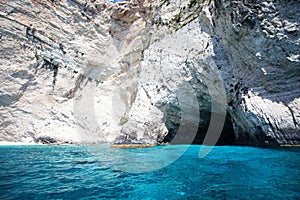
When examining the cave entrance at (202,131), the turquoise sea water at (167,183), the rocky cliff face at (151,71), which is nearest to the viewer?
the turquoise sea water at (167,183)

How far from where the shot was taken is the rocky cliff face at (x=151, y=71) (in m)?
9.55

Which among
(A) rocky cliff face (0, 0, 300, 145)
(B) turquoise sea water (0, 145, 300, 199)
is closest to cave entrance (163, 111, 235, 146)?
(A) rocky cliff face (0, 0, 300, 145)

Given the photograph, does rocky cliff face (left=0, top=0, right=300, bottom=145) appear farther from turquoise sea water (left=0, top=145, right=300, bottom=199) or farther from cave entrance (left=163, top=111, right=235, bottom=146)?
turquoise sea water (left=0, top=145, right=300, bottom=199)

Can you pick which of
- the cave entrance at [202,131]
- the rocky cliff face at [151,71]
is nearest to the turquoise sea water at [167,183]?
the rocky cliff face at [151,71]

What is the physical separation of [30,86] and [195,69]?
1974 centimetres

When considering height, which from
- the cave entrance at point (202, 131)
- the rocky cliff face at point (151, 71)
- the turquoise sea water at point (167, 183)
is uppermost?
the rocky cliff face at point (151, 71)

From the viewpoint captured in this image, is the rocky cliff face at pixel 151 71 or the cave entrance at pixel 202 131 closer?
the rocky cliff face at pixel 151 71

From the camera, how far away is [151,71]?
55.7ft

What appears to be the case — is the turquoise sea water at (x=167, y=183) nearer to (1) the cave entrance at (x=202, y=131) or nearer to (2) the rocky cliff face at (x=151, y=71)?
(2) the rocky cliff face at (x=151, y=71)

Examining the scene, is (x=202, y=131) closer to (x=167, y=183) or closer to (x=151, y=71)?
(x=151, y=71)

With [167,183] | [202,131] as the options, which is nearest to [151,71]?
[202,131]

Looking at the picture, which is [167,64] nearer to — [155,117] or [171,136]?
[155,117]

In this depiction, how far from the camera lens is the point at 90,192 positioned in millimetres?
3738

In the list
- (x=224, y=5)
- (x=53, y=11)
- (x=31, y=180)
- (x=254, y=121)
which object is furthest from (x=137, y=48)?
(x=31, y=180)
